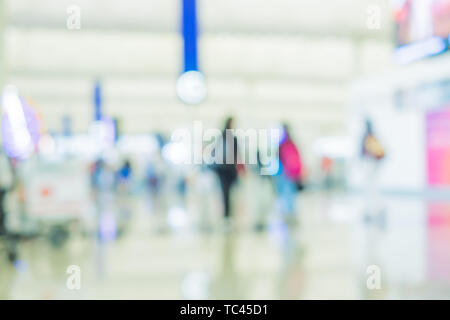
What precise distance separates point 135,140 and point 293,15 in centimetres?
2107

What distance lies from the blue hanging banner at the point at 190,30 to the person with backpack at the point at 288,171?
11.7ft

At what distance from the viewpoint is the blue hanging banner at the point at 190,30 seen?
36.8ft

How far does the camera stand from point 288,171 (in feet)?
27.8

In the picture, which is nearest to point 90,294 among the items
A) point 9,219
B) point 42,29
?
point 9,219

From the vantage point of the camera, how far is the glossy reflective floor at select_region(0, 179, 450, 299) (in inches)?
155

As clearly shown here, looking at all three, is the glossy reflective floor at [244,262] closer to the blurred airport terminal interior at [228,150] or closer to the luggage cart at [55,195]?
the blurred airport terminal interior at [228,150]

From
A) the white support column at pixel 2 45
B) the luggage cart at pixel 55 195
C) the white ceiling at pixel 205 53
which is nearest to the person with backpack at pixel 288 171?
the luggage cart at pixel 55 195

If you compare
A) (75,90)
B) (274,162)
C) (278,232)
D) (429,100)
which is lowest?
(278,232)

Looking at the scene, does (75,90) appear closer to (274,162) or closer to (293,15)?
(293,15)

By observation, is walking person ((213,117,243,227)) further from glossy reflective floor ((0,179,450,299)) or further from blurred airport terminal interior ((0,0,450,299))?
glossy reflective floor ((0,179,450,299))

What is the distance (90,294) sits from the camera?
12.9 feet

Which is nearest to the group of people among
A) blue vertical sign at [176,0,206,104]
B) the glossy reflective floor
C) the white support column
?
the glossy reflective floor

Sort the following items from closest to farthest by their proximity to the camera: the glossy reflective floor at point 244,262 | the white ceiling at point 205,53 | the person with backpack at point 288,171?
the glossy reflective floor at point 244,262, the person with backpack at point 288,171, the white ceiling at point 205,53
